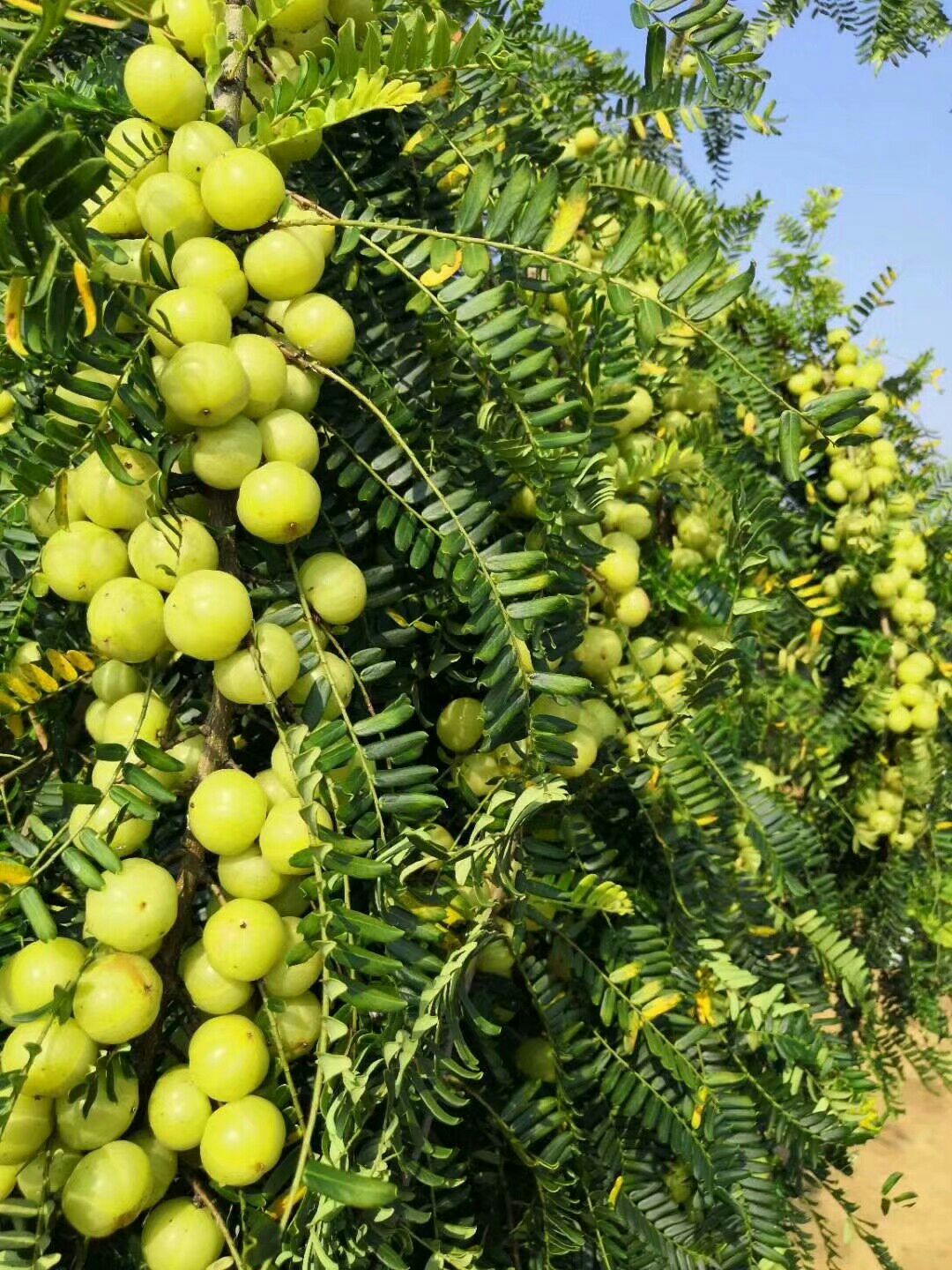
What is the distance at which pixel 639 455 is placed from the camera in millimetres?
770

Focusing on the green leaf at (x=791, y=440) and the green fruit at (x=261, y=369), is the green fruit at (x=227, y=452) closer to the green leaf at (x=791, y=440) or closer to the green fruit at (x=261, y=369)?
the green fruit at (x=261, y=369)

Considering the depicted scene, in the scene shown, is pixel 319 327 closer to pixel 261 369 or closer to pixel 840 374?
pixel 261 369

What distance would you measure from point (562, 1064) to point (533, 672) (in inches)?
12.4

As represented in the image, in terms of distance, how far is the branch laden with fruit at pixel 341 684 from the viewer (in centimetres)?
39

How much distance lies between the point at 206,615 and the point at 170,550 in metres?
0.05

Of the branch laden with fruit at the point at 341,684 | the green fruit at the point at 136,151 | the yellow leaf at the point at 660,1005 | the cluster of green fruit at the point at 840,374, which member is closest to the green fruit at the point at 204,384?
the branch laden with fruit at the point at 341,684

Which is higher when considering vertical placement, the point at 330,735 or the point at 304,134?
the point at 304,134

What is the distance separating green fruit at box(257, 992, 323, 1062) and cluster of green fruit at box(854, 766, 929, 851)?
1.13m

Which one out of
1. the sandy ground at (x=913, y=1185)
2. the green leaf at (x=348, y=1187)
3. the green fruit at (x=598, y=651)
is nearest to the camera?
the green leaf at (x=348, y=1187)

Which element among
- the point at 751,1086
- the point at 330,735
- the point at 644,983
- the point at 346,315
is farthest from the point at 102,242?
the point at 751,1086

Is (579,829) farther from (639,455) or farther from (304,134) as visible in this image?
(304,134)

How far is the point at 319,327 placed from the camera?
1.47 ft

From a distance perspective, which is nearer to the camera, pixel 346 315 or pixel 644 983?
pixel 346 315

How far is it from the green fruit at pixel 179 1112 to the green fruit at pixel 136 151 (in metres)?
0.41
